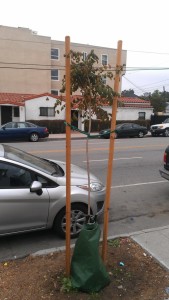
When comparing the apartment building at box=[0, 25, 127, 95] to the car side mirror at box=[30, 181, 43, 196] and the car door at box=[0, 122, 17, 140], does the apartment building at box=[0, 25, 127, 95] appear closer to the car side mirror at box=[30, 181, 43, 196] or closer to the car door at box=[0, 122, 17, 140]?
the car door at box=[0, 122, 17, 140]

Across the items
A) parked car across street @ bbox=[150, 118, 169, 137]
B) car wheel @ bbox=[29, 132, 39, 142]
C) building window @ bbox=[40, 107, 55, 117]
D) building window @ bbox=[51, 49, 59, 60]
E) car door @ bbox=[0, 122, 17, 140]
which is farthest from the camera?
building window @ bbox=[51, 49, 59, 60]

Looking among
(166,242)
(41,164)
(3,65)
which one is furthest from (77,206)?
(3,65)

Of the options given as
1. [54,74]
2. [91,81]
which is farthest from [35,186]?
[54,74]

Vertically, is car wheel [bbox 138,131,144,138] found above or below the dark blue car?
below

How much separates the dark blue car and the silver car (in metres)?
17.6

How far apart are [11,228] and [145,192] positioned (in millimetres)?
4264

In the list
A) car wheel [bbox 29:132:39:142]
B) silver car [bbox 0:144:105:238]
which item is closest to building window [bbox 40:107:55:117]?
car wheel [bbox 29:132:39:142]

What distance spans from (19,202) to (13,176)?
1.35ft

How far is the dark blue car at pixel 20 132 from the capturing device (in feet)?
74.0

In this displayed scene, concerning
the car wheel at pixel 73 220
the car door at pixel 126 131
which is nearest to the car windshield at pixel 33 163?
the car wheel at pixel 73 220

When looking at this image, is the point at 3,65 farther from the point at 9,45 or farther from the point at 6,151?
the point at 6,151

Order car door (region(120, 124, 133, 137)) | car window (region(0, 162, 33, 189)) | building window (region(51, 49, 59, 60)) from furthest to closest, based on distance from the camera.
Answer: building window (region(51, 49, 59, 60)) → car door (region(120, 124, 133, 137)) → car window (region(0, 162, 33, 189))

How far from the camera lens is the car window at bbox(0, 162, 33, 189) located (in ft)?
15.9

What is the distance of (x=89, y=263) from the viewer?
138 inches
